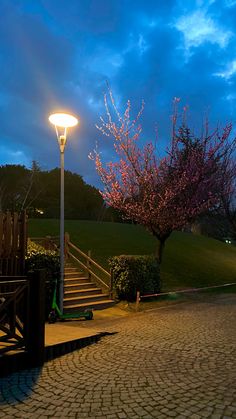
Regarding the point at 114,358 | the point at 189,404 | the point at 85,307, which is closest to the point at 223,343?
the point at 114,358

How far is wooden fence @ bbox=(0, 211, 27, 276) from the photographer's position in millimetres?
9805

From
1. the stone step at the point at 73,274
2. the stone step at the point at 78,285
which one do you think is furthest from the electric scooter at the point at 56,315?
the stone step at the point at 73,274

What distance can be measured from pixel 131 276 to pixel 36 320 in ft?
21.9

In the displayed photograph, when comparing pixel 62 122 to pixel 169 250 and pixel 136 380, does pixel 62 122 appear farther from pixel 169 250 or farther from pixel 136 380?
pixel 169 250

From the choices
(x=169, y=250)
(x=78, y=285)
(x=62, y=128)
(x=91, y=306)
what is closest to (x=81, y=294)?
(x=78, y=285)

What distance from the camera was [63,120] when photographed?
971cm

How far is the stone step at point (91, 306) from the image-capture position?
11.0 metres

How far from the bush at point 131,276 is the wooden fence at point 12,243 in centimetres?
368

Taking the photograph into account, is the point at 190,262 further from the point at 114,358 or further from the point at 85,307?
the point at 114,358

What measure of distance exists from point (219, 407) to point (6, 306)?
332cm

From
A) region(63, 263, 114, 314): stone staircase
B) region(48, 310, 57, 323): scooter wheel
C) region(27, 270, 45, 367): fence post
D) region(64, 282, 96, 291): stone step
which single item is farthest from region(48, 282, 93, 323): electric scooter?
region(27, 270, 45, 367): fence post

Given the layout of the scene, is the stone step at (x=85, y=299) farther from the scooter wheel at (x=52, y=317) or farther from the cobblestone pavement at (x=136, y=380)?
the cobblestone pavement at (x=136, y=380)

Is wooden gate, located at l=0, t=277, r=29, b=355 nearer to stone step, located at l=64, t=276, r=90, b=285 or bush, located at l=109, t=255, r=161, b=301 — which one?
bush, located at l=109, t=255, r=161, b=301

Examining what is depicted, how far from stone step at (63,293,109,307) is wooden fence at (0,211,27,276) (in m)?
1.88
